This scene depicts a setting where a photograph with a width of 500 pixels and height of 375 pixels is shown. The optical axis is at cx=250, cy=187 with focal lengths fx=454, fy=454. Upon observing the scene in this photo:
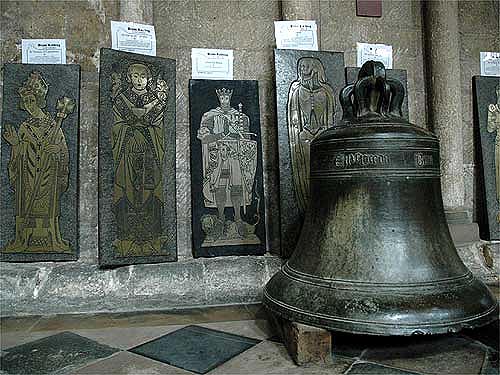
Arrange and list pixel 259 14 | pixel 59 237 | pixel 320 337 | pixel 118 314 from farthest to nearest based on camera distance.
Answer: pixel 259 14
pixel 59 237
pixel 118 314
pixel 320 337

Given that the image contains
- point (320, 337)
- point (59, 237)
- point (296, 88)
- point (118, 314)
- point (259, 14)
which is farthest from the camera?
point (259, 14)

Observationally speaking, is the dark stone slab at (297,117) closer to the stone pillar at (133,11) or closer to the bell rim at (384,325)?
the stone pillar at (133,11)

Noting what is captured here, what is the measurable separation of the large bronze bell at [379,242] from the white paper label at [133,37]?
119cm

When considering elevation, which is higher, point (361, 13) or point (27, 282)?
point (361, 13)

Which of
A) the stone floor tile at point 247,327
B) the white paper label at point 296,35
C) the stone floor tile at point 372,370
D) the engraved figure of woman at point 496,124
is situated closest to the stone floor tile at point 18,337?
the stone floor tile at point 247,327

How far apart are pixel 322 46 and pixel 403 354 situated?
1728mm

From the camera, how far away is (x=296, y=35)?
239 cm

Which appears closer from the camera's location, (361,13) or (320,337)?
(320,337)

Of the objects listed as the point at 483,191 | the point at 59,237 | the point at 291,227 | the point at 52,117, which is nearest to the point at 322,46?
the point at 291,227

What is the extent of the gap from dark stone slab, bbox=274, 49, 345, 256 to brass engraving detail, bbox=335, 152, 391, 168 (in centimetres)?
81

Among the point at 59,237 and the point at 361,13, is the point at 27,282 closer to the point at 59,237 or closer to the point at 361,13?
the point at 59,237

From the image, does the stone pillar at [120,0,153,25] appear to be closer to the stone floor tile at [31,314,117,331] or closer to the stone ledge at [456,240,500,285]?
the stone floor tile at [31,314,117,331]

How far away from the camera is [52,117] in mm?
2186

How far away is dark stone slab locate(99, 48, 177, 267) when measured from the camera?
207cm
